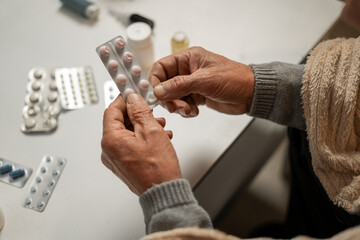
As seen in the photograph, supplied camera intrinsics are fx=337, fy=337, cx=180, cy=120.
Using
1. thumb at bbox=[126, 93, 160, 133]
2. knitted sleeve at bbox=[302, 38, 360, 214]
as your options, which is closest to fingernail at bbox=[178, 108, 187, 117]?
thumb at bbox=[126, 93, 160, 133]

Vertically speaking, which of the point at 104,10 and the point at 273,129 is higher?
the point at 104,10

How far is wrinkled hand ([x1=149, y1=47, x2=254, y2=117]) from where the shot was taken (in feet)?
1.76

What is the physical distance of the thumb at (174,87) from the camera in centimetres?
53

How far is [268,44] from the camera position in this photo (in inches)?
29.6

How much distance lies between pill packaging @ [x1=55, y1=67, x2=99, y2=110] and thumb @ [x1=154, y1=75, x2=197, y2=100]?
19cm

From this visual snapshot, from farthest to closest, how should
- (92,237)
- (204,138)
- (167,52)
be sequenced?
(167,52), (204,138), (92,237)

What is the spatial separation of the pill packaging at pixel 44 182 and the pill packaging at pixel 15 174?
2 cm

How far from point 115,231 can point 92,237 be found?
4 cm

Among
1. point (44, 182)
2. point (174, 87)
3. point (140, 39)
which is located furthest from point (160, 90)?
point (44, 182)

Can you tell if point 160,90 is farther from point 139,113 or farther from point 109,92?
point 109,92

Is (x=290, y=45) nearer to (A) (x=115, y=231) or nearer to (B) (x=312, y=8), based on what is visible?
(B) (x=312, y=8)

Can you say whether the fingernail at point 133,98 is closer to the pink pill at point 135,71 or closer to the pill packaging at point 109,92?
the pink pill at point 135,71

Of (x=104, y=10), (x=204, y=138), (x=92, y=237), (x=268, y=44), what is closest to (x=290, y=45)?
(x=268, y=44)

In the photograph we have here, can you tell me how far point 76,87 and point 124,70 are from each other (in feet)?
0.59
